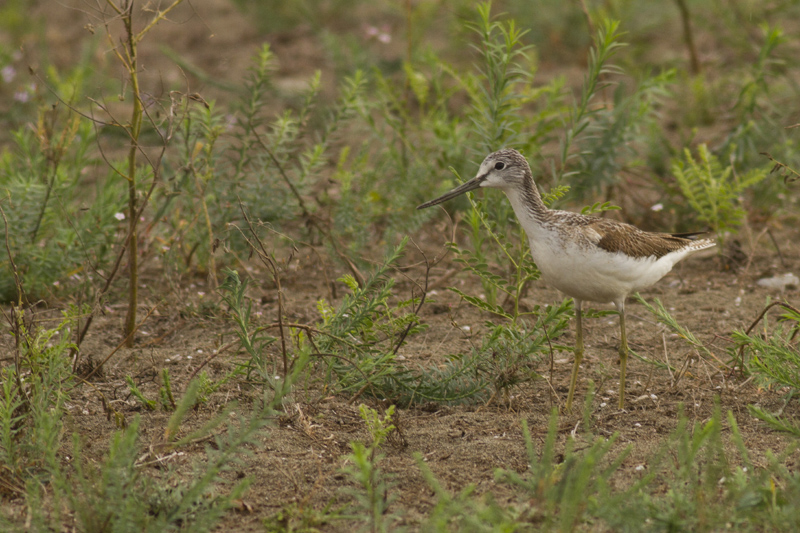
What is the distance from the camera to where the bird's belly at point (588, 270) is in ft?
13.6

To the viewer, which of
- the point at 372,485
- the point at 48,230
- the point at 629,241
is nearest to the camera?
the point at 372,485

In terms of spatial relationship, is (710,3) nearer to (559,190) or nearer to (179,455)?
(559,190)

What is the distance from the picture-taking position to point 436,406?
430 centimetres

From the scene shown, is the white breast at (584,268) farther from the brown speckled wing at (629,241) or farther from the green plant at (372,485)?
the green plant at (372,485)

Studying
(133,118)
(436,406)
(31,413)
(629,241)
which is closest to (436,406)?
(436,406)

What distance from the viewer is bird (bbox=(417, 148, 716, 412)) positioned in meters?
4.16

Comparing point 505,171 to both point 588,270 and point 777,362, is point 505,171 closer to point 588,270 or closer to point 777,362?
point 588,270

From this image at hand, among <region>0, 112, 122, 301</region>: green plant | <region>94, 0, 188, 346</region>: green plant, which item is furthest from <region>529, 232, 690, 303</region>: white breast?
<region>0, 112, 122, 301</region>: green plant

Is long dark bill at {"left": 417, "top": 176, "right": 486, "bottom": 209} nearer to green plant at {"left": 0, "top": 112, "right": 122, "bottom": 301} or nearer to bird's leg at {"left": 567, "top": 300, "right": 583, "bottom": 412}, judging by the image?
bird's leg at {"left": 567, "top": 300, "right": 583, "bottom": 412}

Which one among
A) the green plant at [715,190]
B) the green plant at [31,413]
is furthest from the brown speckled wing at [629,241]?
the green plant at [31,413]

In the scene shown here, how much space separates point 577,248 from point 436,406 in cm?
106

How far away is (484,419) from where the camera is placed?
4133 mm

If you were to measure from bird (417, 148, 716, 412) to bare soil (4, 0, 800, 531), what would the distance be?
0.29 metres

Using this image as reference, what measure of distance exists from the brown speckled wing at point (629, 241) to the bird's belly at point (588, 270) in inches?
1.9
